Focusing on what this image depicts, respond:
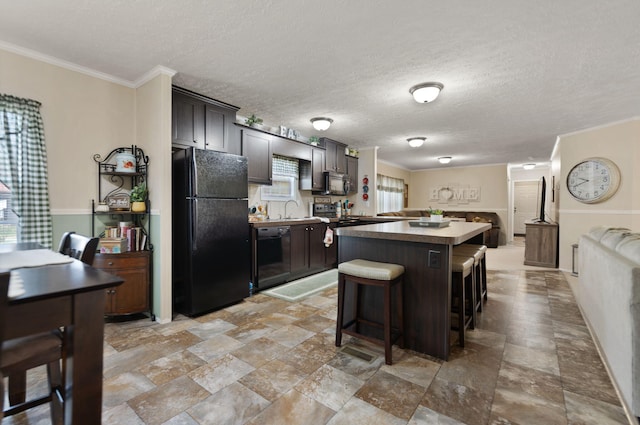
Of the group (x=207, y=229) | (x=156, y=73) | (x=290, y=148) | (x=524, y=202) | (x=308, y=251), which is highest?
(x=156, y=73)

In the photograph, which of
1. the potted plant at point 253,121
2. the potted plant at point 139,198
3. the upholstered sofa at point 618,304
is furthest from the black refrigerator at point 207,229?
the upholstered sofa at point 618,304

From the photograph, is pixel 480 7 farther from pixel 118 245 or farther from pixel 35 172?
pixel 35 172

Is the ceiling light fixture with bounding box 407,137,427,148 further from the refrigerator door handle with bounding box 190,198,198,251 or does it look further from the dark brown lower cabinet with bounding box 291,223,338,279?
the refrigerator door handle with bounding box 190,198,198,251

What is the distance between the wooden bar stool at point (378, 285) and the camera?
2.07 m

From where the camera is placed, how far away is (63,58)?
8.90 ft

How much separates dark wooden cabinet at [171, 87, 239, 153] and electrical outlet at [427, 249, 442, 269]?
2.79 meters

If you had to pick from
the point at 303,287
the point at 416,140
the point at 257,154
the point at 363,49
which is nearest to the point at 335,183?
the point at 416,140

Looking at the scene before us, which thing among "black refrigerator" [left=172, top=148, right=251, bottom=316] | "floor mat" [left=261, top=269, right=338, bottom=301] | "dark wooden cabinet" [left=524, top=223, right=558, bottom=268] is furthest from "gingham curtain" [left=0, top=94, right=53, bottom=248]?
"dark wooden cabinet" [left=524, top=223, right=558, bottom=268]

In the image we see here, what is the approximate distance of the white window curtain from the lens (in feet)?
26.8

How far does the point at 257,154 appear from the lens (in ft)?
13.9

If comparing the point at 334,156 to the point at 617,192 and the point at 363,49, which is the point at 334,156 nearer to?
the point at 363,49

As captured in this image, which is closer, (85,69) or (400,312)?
(400,312)

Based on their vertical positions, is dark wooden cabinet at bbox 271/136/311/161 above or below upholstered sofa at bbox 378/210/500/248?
above

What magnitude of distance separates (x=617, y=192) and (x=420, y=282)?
15.3 feet
